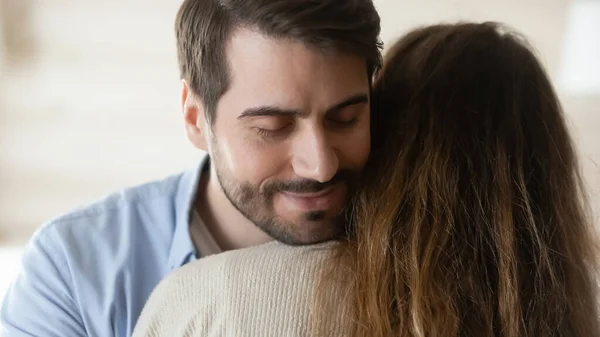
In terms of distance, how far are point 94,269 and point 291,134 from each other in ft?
1.26

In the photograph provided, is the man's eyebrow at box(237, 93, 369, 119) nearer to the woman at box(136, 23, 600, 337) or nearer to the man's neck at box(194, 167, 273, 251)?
the woman at box(136, 23, 600, 337)

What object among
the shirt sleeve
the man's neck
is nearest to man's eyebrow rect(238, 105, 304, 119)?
the man's neck

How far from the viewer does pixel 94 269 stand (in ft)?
3.18

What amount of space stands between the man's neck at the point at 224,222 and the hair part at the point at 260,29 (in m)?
0.18

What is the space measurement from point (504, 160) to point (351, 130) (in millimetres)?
207

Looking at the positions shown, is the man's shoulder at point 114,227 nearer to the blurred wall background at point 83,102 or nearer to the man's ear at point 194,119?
the man's ear at point 194,119

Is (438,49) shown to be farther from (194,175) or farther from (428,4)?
(428,4)

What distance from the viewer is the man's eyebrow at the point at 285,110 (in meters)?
0.81

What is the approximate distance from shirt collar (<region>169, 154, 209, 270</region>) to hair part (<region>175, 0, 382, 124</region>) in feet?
0.58

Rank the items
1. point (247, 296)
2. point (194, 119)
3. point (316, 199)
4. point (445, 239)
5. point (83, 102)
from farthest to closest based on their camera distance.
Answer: point (83, 102)
point (194, 119)
point (316, 199)
point (445, 239)
point (247, 296)

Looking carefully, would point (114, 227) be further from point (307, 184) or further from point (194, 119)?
point (307, 184)

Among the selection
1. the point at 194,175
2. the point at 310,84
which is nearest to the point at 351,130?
the point at 310,84

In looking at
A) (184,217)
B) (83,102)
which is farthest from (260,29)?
(83,102)

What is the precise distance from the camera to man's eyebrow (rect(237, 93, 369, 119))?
2.66 ft
